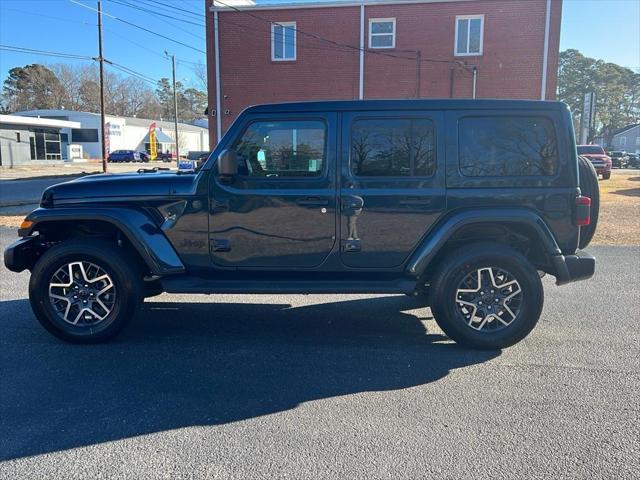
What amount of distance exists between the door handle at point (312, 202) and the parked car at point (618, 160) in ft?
171

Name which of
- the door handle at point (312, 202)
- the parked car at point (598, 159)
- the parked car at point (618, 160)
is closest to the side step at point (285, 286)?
the door handle at point (312, 202)

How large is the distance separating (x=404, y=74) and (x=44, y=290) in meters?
20.4

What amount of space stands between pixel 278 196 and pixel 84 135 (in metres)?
66.6

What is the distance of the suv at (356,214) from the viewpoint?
4500mm

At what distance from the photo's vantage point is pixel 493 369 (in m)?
4.15

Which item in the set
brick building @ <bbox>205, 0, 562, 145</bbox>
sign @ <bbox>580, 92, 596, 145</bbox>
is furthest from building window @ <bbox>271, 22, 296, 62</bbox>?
sign @ <bbox>580, 92, 596, 145</bbox>

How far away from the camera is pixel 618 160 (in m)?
48.9

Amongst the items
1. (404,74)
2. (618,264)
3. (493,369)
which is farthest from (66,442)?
(404,74)

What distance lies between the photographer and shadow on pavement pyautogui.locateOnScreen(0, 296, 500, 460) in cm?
335

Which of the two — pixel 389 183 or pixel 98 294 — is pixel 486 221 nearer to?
pixel 389 183

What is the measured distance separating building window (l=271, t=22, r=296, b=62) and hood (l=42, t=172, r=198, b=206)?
19.9m

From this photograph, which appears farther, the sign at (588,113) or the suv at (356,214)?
the sign at (588,113)

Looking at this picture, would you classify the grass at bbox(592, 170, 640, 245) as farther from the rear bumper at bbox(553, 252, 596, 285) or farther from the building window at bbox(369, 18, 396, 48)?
the building window at bbox(369, 18, 396, 48)

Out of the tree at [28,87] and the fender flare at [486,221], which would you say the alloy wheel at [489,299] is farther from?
the tree at [28,87]
